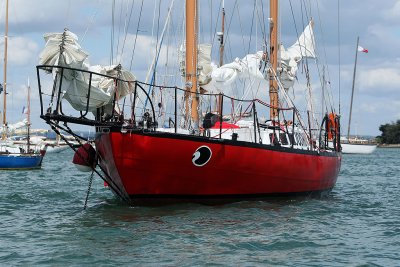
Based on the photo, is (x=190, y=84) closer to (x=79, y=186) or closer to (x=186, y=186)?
(x=186, y=186)

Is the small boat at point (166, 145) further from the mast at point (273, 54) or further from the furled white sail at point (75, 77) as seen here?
the mast at point (273, 54)

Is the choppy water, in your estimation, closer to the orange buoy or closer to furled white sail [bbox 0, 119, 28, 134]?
the orange buoy

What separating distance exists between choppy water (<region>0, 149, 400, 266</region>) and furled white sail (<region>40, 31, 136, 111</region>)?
2835 millimetres

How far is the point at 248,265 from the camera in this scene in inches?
498

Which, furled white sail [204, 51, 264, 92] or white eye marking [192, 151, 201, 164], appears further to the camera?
furled white sail [204, 51, 264, 92]

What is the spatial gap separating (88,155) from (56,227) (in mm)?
3907

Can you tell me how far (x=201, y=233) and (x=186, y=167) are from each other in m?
3.15

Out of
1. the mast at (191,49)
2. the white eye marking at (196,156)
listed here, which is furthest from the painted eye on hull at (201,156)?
the mast at (191,49)

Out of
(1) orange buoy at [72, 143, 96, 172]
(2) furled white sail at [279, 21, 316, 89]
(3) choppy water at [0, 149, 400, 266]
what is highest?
(2) furled white sail at [279, 21, 316, 89]

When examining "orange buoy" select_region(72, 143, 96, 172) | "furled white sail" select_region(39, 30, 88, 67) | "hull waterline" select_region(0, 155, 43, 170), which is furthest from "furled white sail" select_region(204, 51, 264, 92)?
"hull waterline" select_region(0, 155, 43, 170)

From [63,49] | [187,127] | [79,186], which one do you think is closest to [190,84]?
[187,127]

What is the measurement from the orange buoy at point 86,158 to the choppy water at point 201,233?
1.16m

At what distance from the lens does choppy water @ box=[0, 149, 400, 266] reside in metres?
13.2

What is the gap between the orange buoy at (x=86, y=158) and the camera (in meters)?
20.0
